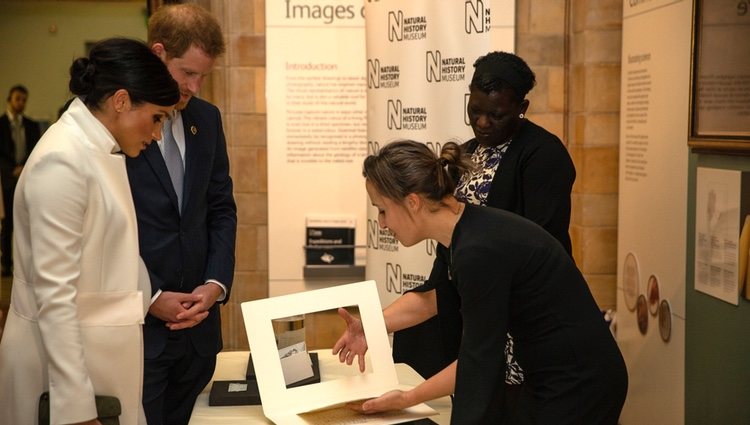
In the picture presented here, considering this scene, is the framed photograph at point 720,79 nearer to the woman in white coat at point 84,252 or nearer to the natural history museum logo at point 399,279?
the natural history museum logo at point 399,279

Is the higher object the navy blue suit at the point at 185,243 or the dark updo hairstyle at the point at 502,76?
the dark updo hairstyle at the point at 502,76

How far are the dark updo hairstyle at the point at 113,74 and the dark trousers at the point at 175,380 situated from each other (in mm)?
727

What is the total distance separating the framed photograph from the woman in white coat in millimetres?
1935

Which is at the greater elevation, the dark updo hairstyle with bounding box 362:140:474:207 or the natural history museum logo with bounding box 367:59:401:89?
the natural history museum logo with bounding box 367:59:401:89

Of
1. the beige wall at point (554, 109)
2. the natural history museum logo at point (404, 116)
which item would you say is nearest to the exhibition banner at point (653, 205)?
the beige wall at point (554, 109)

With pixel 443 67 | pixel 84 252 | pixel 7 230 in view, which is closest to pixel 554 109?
pixel 443 67

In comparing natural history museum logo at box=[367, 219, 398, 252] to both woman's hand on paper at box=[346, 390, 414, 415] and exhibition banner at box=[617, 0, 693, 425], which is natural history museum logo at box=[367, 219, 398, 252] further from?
woman's hand on paper at box=[346, 390, 414, 415]

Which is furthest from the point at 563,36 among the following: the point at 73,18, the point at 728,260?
the point at 73,18

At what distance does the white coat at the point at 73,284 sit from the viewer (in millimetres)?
1879

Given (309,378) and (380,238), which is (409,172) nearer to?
(309,378)

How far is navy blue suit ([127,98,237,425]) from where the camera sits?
2453 millimetres

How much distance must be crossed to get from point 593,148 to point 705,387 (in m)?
1.50

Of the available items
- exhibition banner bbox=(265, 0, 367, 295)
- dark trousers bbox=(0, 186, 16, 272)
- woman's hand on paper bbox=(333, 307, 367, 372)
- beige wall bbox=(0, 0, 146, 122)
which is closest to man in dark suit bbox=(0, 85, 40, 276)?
dark trousers bbox=(0, 186, 16, 272)

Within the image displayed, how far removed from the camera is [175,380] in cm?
249
